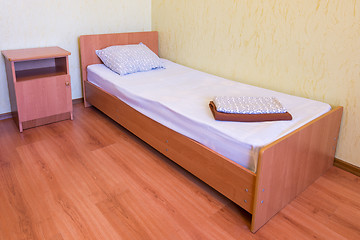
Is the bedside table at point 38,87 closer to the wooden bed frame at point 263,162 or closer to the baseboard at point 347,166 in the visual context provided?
the wooden bed frame at point 263,162

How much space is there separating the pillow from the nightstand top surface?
0.41 m

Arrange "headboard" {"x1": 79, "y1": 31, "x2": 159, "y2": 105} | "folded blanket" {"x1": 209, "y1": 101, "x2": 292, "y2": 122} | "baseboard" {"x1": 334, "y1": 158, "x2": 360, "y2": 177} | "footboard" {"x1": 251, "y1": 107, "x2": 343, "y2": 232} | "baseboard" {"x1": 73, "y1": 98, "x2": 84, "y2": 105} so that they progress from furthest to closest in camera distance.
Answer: "baseboard" {"x1": 73, "y1": 98, "x2": 84, "y2": 105}, "headboard" {"x1": 79, "y1": 31, "x2": 159, "y2": 105}, "baseboard" {"x1": 334, "y1": 158, "x2": 360, "y2": 177}, "folded blanket" {"x1": 209, "y1": 101, "x2": 292, "y2": 122}, "footboard" {"x1": 251, "y1": 107, "x2": 343, "y2": 232}

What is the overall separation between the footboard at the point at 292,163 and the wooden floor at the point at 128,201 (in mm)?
→ 83

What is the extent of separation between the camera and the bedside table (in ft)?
8.63

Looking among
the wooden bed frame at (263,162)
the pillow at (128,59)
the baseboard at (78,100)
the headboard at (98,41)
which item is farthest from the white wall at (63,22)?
the wooden bed frame at (263,162)

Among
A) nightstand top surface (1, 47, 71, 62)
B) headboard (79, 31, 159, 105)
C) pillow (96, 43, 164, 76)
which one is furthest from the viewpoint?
headboard (79, 31, 159, 105)

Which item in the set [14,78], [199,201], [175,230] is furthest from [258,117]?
[14,78]

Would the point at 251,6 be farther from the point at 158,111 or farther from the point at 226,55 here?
the point at 158,111

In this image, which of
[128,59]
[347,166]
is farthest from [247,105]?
[128,59]

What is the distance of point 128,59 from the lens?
9.76 ft

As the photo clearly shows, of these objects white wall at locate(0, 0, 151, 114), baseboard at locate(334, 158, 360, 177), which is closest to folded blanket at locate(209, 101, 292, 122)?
baseboard at locate(334, 158, 360, 177)

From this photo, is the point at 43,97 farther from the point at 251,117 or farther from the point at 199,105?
the point at 251,117

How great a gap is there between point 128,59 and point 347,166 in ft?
6.75

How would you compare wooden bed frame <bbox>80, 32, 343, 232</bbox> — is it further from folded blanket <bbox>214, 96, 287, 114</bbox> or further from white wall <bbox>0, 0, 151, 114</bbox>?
white wall <bbox>0, 0, 151, 114</bbox>
